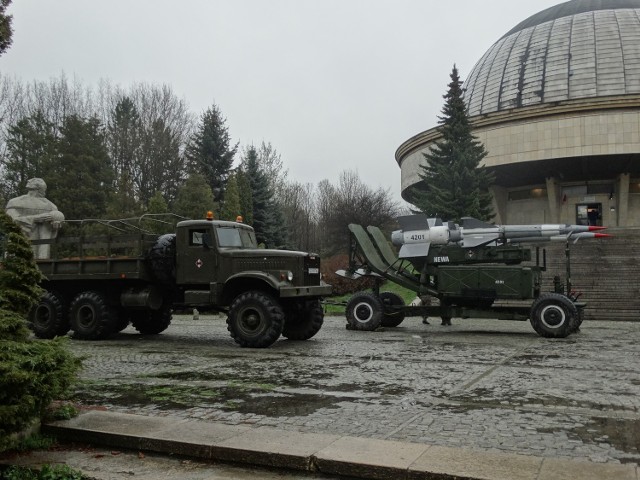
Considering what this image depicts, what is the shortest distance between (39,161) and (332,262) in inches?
768

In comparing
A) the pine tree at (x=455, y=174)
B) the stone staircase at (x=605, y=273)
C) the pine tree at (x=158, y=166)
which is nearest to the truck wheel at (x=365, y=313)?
the stone staircase at (x=605, y=273)

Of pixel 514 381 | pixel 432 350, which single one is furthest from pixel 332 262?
pixel 514 381

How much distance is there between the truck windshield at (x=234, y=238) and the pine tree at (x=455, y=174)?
19.4m

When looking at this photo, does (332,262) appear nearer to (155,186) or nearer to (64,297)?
(155,186)

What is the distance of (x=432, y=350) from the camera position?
11352 millimetres

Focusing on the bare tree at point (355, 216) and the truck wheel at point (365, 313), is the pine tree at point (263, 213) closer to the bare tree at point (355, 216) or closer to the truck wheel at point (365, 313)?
the bare tree at point (355, 216)

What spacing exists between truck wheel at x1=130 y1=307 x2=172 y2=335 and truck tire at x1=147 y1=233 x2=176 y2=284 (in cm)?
198

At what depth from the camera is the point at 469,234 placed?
16.4m

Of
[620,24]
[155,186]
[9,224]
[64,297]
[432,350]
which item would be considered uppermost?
[620,24]

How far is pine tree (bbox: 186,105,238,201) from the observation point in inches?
1638

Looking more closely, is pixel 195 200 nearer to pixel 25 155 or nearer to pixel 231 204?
pixel 231 204

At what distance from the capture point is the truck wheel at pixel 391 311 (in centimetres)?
1597

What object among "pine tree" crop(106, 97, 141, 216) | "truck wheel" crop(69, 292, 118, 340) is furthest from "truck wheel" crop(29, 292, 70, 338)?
"pine tree" crop(106, 97, 141, 216)

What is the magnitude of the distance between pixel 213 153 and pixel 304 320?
30762mm
